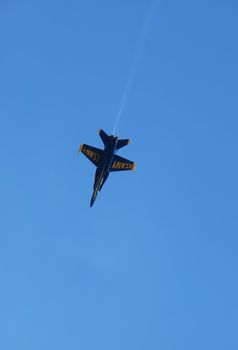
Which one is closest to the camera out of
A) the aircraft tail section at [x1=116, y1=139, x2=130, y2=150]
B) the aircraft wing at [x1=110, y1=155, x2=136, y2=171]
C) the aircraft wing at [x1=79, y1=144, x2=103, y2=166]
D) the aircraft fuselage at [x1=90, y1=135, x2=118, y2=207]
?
the aircraft fuselage at [x1=90, y1=135, x2=118, y2=207]

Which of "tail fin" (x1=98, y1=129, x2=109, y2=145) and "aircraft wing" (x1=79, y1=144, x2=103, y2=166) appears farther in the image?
"aircraft wing" (x1=79, y1=144, x2=103, y2=166)

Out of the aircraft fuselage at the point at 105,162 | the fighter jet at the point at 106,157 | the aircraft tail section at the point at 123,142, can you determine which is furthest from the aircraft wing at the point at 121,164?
the aircraft tail section at the point at 123,142

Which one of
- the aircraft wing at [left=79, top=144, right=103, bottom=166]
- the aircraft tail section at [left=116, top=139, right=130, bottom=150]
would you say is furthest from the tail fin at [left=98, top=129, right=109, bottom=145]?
the aircraft wing at [left=79, top=144, right=103, bottom=166]

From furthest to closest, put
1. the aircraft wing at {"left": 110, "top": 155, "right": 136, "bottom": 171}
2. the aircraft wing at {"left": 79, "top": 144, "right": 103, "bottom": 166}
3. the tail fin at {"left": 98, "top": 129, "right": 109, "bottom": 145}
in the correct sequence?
1. the aircraft wing at {"left": 110, "top": 155, "right": 136, "bottom": 171}
2. the aircraft wing at {"left": 79, "top": 144, "right": 103, "bottom": 166}
3. the tail fin at {"left": 98, "top": 129, "right": 109, "bottom": 145}

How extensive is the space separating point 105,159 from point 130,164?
4973mm

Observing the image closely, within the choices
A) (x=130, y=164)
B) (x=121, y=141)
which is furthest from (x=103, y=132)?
(x=130, y=164)

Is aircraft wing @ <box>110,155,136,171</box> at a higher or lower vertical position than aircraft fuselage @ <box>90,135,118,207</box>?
higher

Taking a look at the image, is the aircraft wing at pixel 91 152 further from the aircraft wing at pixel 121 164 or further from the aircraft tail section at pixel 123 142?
the aircraft tail section at pixel 123 142

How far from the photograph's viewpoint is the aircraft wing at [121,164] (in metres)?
91.5

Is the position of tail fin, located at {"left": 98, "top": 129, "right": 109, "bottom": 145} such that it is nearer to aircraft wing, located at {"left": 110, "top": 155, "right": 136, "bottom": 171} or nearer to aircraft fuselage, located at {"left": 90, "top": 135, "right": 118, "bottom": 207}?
aircraft fuselage, located at {"left": 90, "top": 135, "right": 118, "bottom": 207}

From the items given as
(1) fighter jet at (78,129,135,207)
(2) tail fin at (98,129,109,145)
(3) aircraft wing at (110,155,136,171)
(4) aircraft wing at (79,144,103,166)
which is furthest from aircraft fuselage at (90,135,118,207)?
(3) aircraft wing at (110,155,136,171)

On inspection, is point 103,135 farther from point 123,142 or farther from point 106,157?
point 106,157

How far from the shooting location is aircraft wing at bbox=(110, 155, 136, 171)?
91.5 metres

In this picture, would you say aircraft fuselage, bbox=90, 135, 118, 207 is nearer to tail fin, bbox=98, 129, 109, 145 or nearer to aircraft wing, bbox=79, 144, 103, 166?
tail fin, bbox=98, 129, 109, 145
